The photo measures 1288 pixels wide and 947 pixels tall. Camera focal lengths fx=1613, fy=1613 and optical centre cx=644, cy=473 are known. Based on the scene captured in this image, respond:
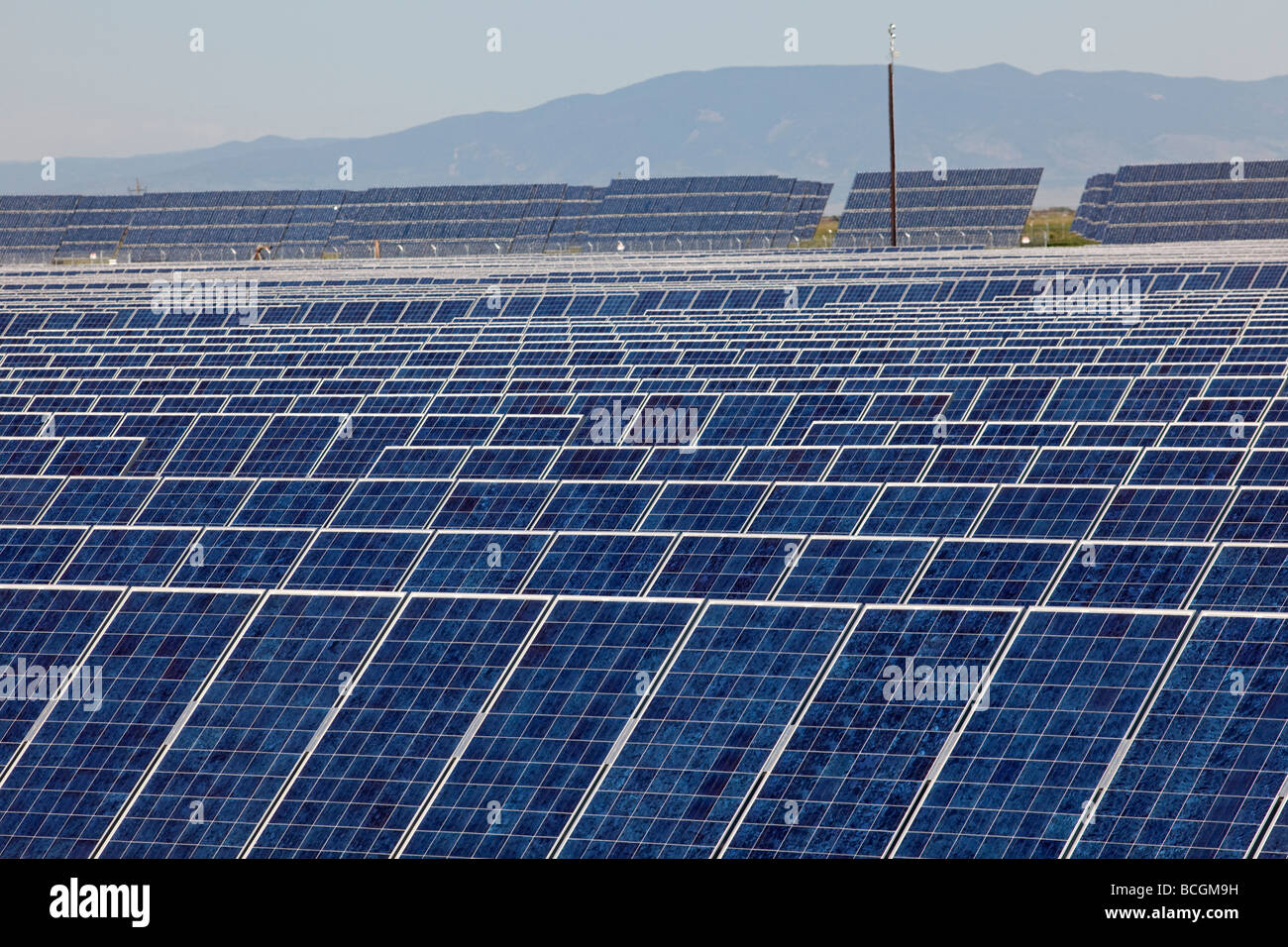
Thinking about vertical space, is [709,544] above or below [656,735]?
above

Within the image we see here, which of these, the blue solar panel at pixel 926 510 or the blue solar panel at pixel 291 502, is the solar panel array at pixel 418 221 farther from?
the blue solar panel at pixel 926 510

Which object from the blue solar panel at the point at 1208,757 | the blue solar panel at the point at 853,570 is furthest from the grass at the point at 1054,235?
the blue solar panel at the point at 1208,757

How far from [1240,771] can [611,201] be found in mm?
83382

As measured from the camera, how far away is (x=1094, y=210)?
98.1 metres

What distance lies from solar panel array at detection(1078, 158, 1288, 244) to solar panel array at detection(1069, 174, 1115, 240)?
4.26m

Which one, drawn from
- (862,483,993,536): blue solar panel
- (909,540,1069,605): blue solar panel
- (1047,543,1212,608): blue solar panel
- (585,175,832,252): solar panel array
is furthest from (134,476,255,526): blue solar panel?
(585,175,832,252): solar panel array

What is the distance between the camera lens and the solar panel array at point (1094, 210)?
93.2m

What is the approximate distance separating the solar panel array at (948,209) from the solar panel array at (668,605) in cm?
4796

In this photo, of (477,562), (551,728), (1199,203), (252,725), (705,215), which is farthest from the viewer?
(705,215)

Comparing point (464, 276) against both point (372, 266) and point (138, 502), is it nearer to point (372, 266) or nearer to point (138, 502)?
point (372, 266)

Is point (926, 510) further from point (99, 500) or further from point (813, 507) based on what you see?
point (99, 500)

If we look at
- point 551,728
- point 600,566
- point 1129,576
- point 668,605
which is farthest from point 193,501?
point 1129,576

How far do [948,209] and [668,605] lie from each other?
245 ft

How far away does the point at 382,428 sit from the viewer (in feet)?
98.4
